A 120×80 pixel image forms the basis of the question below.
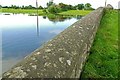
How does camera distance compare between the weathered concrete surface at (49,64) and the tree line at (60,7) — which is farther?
the tree line at (60,7)

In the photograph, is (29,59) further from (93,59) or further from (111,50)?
(111,50)

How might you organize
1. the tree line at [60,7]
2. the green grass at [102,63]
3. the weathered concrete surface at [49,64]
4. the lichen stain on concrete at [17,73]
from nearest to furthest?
the lichen stain on concrete at [17,73] < the weathered concrete surface at [49,64] < the green grass at [102,63] < the tree line at [60,7]

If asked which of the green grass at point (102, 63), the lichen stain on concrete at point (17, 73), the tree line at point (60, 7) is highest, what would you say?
the tree line at point (60, 7)

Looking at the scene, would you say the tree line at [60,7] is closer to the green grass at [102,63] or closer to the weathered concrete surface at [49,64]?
the green grass at [102,63]

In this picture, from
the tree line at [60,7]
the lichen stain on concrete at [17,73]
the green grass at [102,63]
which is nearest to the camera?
the lichen stain on concrete at [17,73]

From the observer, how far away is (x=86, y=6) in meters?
132

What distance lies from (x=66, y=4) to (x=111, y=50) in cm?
11533

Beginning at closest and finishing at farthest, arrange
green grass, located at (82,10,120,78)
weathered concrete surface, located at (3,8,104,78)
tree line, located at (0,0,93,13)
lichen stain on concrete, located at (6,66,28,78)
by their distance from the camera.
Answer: lichen stain on concrete, located at (6,66,28,78)
weathered concrete surface, located at (3,8,104,78)
green grass, located at (82,10,120,78)
tree line, located at (0,0,93,13)

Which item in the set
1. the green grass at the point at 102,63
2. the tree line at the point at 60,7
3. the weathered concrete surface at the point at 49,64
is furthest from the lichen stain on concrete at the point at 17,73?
the tree line at the point at 60,7

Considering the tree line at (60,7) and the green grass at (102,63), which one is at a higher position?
the tree line at (60,7)

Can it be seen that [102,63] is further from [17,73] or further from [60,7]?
[60,7]

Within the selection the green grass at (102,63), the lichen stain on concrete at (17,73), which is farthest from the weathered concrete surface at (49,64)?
the green grass at (102,63)

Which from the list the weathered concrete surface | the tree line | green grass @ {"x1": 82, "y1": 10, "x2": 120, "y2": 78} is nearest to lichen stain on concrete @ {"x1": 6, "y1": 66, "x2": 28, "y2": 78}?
the weathered concrete surface

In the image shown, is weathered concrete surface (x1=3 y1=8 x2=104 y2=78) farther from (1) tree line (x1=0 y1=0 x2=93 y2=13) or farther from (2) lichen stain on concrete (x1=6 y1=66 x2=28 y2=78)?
(1) tree line (x1=0 y1=0 x2=93 y2=13)
